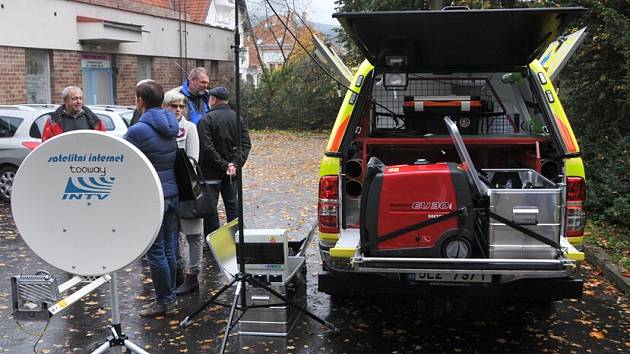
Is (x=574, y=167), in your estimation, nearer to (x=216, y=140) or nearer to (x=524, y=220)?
(x=524, y=220)

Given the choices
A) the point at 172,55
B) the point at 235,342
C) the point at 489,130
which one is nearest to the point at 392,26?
the point at 489,130

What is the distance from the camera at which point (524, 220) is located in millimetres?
3916

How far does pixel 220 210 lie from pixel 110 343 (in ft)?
22.2

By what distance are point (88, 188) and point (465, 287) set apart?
7.58ft

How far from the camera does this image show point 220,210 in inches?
405

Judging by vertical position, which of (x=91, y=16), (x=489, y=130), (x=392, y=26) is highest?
(x=91, y=16)

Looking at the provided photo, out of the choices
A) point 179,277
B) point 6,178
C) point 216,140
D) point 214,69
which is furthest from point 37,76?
point 179,277

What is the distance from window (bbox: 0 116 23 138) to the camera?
33.1ft

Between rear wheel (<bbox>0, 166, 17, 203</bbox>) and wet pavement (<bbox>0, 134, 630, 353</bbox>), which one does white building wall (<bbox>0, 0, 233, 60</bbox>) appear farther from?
wet pavement (<bbox>0, 134, 630, 353</bbox>)

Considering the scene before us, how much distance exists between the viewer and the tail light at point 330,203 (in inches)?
181

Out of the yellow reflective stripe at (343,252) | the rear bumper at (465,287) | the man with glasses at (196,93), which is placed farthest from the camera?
the man with glasses at (196,93)

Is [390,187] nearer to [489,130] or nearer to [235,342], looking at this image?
[235,342]

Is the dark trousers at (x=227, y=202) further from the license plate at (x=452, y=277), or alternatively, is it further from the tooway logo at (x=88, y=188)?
the tooway logo at (x=88, y=188)

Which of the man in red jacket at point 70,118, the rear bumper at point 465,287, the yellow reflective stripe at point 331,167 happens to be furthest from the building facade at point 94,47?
the rear bumper at point 465,287
